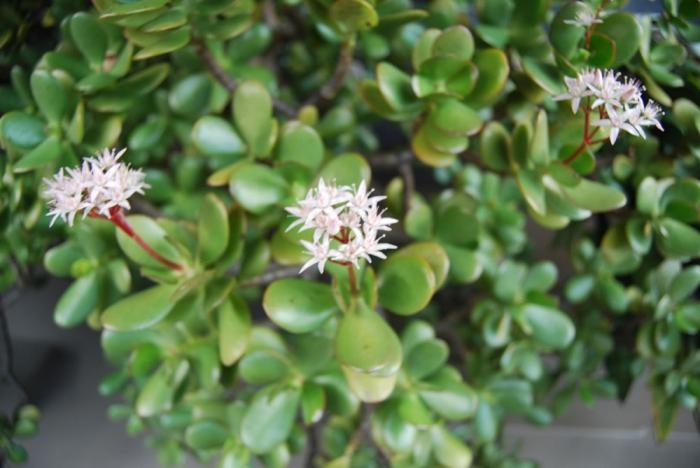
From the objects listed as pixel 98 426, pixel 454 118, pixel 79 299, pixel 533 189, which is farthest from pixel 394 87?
pixel 98 426

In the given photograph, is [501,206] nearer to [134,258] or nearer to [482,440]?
[482,440]

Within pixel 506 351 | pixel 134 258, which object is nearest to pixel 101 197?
pixel 134 258

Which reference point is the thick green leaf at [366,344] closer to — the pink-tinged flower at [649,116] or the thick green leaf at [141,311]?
the thick green leaf at [141,311]

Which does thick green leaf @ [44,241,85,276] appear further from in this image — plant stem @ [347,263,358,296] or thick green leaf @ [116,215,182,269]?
plant stem @ [347,263,358,296]

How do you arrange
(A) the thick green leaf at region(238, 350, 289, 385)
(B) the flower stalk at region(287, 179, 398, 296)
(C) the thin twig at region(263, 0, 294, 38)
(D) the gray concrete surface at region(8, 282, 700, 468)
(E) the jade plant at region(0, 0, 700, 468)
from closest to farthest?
(B) the flower stalk at region(287, 179, 398, 296) → (E) the jade plant at region(0, 0, 700, 468) → (A) the thick green leaf at region(238, 350, 289, 385) → (D) the gray concrete surface at region(8, 282, 700, 468) → (C) the thin twig at region(263, 0, 294, 38)

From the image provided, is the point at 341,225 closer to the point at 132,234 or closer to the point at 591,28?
the point at 132,234

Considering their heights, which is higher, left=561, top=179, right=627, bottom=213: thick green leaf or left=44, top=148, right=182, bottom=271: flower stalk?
left=44, top=148, right=182, bottom=271: flower stalk

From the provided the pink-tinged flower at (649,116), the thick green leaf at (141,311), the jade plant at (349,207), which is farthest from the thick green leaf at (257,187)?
the pink-tinged flower at (649,116)

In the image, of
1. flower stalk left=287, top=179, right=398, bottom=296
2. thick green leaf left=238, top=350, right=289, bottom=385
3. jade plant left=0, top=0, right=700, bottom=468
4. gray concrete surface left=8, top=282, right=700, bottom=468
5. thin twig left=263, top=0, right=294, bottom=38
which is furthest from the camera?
thin twig left=263, top=0, right=294, bottom=38

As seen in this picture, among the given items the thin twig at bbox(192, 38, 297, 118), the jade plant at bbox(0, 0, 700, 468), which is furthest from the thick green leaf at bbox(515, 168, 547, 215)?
the thin twig at bbox(192, 38, 297, 118)
